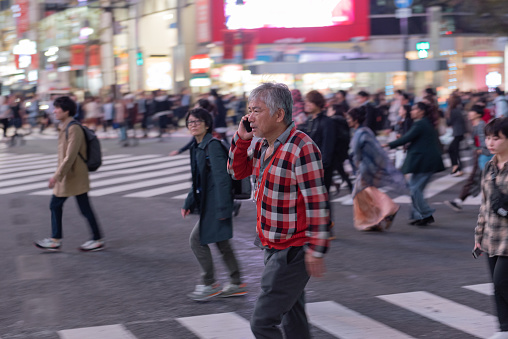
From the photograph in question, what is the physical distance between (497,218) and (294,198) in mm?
1682

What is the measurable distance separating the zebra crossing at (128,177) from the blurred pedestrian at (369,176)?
261 centimetres

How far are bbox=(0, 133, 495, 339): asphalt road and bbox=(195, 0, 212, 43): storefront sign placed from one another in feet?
99.2

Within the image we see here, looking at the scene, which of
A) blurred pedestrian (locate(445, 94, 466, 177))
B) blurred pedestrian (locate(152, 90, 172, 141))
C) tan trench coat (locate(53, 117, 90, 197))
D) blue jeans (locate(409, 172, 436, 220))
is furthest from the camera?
blurred pedestrian (locate(152, 90, 172, 141))

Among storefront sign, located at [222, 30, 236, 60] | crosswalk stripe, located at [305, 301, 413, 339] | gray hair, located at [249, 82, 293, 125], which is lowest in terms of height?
crosswalk stripe, located at [305, 301, 413, 339]

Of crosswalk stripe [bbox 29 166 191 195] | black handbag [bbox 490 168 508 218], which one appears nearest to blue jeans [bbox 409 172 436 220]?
black handbag [bbox 490 168 508 218]

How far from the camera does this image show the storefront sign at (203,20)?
132ft

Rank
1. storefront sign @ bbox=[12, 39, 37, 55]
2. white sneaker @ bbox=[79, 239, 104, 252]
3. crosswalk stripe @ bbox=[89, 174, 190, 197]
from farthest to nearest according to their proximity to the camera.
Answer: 1. storefront sign @ bbox=[12, 39, 37, 55]
2. crosswalk stripe @ bbox=[89, 174, 190, 197]
3. white sneaker @ bbox=[79, 239, 104, 252]

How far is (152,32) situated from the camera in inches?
1640

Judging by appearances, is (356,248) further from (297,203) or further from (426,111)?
(297,203)

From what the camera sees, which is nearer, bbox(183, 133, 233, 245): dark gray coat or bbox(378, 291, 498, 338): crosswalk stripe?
bbox(378, 291, 498, 338): crosswalk stripe

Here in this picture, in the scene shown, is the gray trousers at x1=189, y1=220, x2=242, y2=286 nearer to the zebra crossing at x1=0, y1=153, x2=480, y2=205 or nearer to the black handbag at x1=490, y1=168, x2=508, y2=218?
the black handbag at x1=490, y1=168, x2=508, y2=218

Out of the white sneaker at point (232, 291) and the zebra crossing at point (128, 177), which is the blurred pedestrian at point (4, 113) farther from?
the white sneaker at point (232, 291)

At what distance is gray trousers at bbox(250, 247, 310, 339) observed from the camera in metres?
3.79

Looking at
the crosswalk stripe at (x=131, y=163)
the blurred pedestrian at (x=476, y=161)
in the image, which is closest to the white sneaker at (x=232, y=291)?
the blurred pedestrian at (x=476, y=161)
